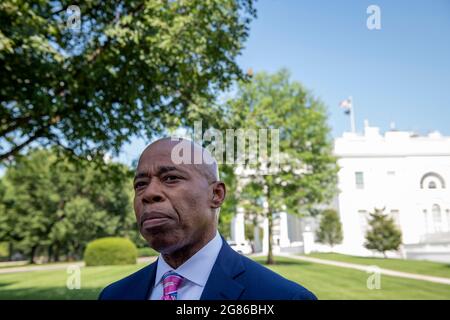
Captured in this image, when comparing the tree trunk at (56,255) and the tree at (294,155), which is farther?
the tree trunk at (56,255)

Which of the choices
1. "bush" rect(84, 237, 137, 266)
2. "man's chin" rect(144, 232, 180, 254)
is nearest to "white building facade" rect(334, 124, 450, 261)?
"man's chin" rect(144, 232, 180, 254)

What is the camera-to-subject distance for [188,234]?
1.24 m

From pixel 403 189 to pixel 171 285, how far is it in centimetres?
553

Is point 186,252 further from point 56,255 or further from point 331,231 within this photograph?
point 56,255

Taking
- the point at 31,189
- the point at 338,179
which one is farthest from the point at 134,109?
the point at 31,189

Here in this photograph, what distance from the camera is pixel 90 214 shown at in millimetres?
38594

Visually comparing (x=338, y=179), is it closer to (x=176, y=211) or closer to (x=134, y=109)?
(x=134, y=109)

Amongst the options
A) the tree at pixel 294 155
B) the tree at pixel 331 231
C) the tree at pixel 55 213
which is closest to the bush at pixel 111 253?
the tree at pixel 294 155

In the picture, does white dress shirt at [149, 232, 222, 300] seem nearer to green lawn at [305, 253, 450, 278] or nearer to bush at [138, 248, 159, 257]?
bush at [138, 248, 159, 257]

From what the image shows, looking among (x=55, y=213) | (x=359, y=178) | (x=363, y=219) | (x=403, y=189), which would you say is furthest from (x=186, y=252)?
(x=55, y=213)

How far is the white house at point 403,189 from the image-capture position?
431cm

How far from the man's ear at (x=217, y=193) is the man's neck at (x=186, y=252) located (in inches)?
4.7

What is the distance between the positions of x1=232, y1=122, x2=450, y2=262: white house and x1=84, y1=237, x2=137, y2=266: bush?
11689 millimetres

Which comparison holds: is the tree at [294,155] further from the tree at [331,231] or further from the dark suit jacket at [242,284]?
the dark suit jacket at [242,284]
